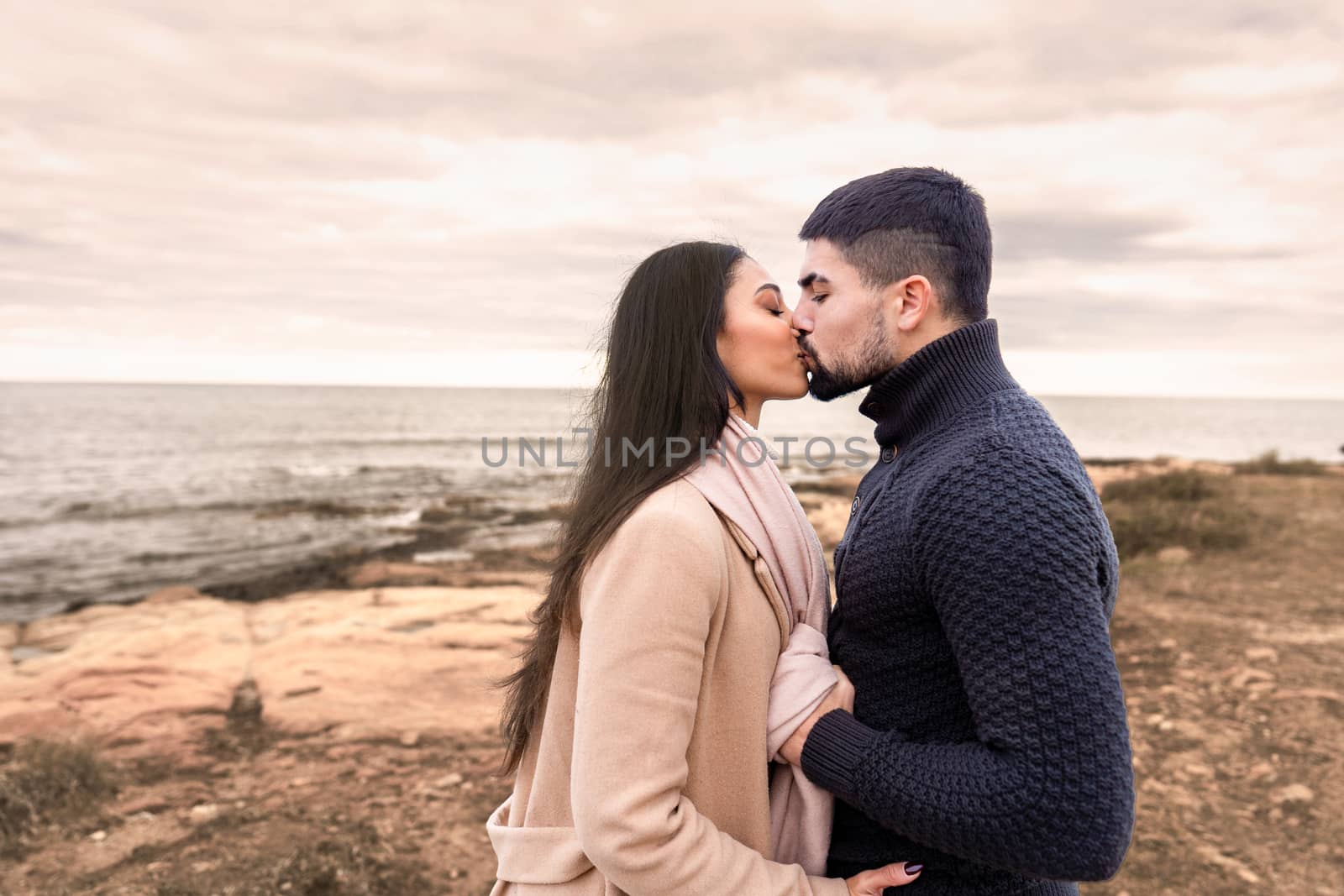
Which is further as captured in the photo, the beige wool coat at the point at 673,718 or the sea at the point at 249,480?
the sea at the point at 249,480

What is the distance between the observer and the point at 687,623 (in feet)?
5.19

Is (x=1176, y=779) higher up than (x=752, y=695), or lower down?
lower down

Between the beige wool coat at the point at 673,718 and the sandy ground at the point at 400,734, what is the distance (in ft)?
1.39

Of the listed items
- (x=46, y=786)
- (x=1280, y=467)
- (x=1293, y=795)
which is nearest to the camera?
(x=1293, y=795)

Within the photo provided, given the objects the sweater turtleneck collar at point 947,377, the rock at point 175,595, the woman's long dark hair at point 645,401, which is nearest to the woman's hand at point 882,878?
the woman's long dark hair at point 645,401

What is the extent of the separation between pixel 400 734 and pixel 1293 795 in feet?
18.1

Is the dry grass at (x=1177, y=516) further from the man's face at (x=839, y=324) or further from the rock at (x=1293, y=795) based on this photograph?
the man's face at (x=839, y=324)

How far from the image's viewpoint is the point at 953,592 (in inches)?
58.8

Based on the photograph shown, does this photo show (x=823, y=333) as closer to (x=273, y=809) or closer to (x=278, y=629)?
(x=273, y=809)

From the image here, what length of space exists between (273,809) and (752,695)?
4.32 metres

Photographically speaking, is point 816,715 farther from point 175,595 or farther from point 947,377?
point 175,595

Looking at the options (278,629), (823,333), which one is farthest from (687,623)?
(278,629)

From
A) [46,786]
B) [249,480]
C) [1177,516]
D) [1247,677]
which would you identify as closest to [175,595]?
[46,786]

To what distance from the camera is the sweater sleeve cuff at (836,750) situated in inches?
64.9
